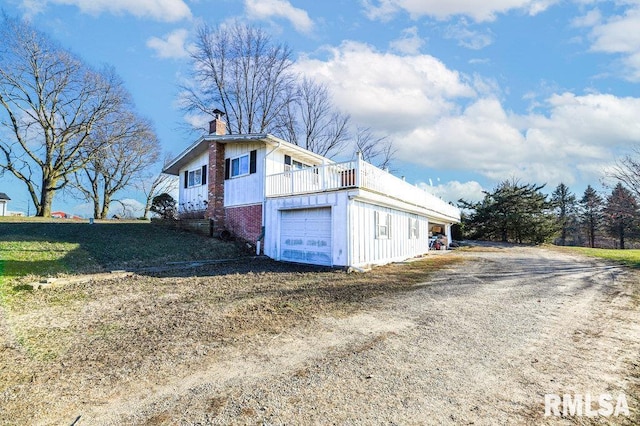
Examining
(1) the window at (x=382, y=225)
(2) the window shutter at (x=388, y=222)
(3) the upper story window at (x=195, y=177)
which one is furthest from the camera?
(3) the upper story window at (x=195, y=177)

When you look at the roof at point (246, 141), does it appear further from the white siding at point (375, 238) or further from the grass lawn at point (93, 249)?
the grass lawn at point (93, 249)

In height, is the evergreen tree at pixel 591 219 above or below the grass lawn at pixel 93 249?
above

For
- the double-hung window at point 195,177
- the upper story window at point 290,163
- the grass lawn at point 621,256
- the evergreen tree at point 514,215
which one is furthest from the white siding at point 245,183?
the evergreen tree at point 514,215

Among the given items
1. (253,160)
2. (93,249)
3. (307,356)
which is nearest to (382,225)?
(253,160)

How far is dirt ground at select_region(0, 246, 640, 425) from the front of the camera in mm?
2473

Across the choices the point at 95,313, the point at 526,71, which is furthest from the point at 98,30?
the point at 526,71

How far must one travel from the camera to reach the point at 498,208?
29500mm

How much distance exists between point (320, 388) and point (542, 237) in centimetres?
3156

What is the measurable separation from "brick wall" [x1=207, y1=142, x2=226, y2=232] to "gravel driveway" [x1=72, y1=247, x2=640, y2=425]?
11081 millimetres

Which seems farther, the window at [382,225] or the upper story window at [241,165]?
the upper story window at [241,165]

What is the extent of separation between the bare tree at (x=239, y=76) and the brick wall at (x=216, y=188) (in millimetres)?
13534

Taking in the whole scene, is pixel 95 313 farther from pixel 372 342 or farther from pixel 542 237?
pixel 542 237

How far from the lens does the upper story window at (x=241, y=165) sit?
13.6 metres

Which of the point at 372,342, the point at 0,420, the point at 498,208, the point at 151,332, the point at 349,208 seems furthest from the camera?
the point at 498,208
